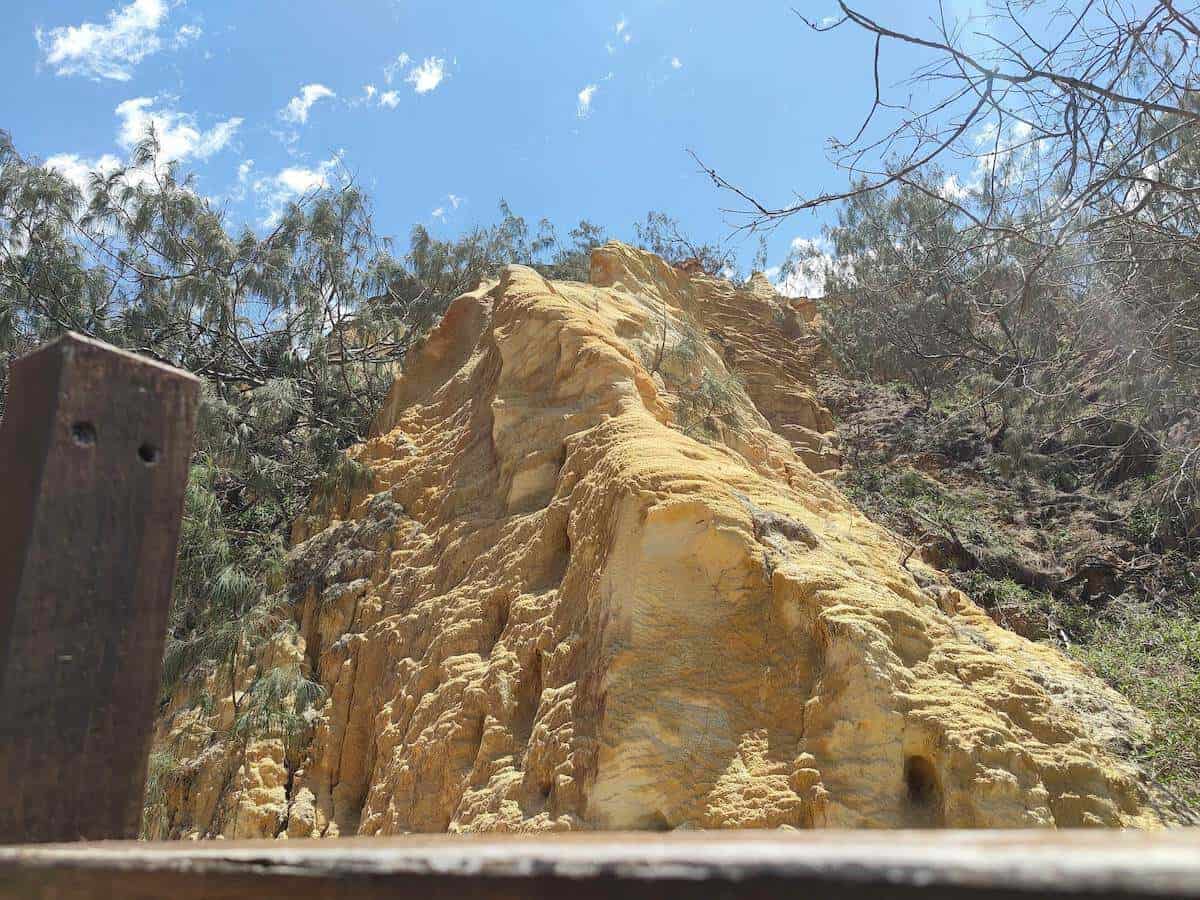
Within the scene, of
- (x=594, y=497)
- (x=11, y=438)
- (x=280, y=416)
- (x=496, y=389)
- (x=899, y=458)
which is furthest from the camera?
(x=899, y=458)

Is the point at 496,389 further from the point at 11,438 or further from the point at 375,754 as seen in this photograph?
the point at 11,438

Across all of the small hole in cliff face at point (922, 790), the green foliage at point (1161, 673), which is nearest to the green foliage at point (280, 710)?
the small hole in cliff face at point (922, 790)

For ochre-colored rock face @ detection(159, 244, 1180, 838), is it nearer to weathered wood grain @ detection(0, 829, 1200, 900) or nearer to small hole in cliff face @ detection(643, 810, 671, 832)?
small hole in cliff face @ detection(643, 810, 671, 832)

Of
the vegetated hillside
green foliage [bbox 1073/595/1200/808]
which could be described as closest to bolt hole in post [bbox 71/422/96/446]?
green foliage [bbox 1073/595/1200/808]

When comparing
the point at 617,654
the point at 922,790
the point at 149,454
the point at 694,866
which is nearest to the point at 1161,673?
the point at 922,790

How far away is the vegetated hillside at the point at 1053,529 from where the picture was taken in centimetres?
910

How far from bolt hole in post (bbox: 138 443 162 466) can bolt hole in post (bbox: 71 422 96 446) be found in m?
0.09

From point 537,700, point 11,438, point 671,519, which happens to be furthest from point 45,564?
point 537,700

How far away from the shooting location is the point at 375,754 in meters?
6.98

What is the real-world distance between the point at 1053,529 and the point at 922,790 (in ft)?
31.5

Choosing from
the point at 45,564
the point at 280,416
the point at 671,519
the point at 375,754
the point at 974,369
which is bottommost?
the point at 375,754

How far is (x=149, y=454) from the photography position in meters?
1.95

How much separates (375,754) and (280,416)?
5.48 meters

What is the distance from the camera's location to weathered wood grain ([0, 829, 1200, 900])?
0.67m
